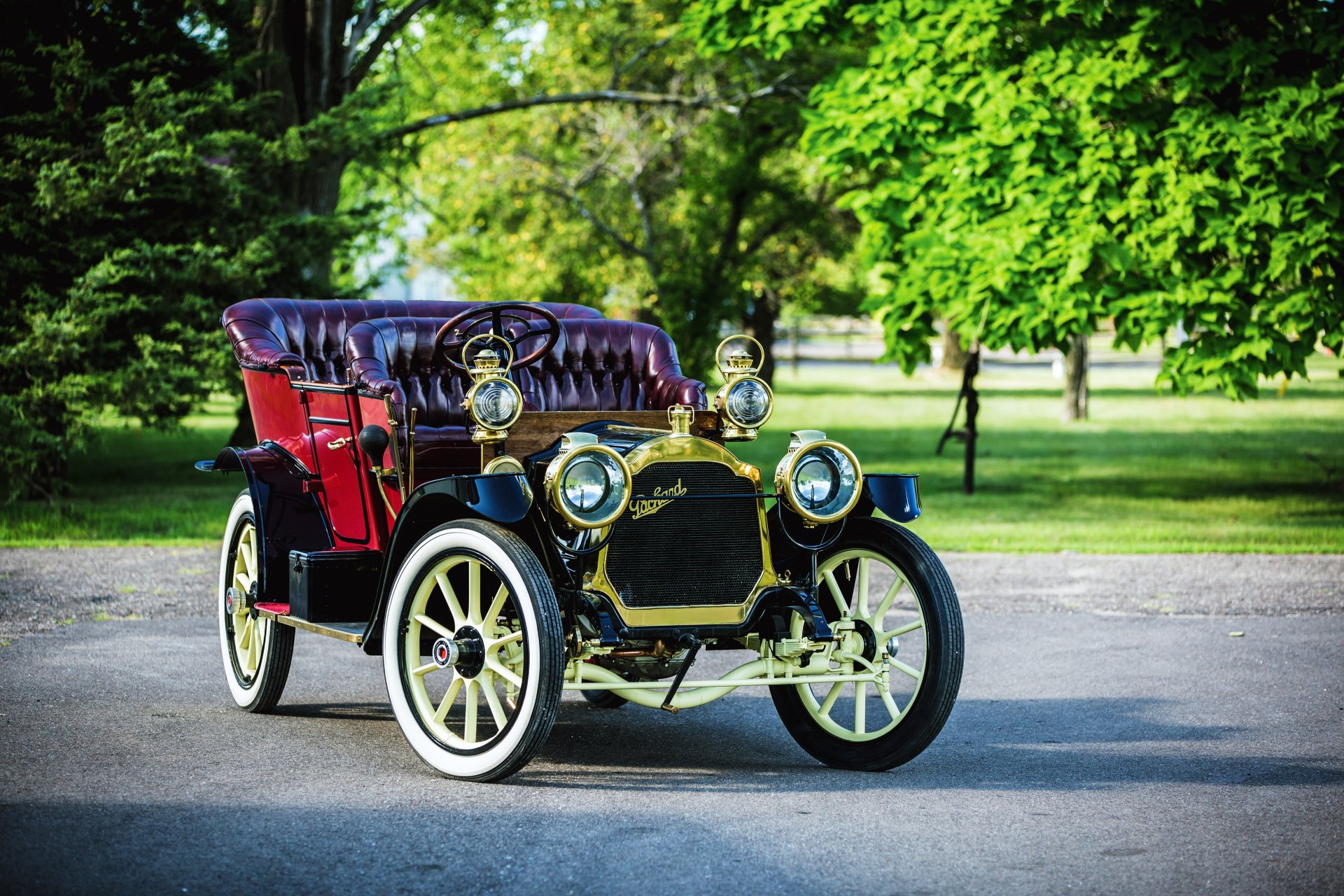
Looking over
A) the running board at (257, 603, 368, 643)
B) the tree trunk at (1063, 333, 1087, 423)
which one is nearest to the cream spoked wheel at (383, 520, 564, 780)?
the running board at (257, 603, 368, 643)

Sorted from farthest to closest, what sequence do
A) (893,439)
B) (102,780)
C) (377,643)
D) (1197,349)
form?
(893,439), (1197,349), (377,643), (102,780)

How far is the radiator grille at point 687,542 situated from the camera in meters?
5.28

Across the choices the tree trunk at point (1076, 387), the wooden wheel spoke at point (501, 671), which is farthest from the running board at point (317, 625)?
the tree trunk at point (1076, 387)

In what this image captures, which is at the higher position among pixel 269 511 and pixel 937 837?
pixel 269 511

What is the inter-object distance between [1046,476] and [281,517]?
1392 centimetres

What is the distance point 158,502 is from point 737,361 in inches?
423

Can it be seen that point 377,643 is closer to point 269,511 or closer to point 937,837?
point 269,511

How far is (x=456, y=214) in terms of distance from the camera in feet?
98.5

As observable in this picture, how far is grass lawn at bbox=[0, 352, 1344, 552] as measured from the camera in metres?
13.0

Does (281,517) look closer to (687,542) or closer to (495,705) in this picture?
(495,705)

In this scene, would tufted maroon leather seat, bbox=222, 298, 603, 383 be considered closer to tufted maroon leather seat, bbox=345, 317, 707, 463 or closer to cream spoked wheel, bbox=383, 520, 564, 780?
tufted maroon leather seat, bbox=345, 317, 707, 463

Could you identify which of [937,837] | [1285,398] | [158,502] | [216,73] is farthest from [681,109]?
[937,837]

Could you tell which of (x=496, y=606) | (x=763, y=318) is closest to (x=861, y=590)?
(x=496, y=606)

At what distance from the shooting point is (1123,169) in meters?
13.9
